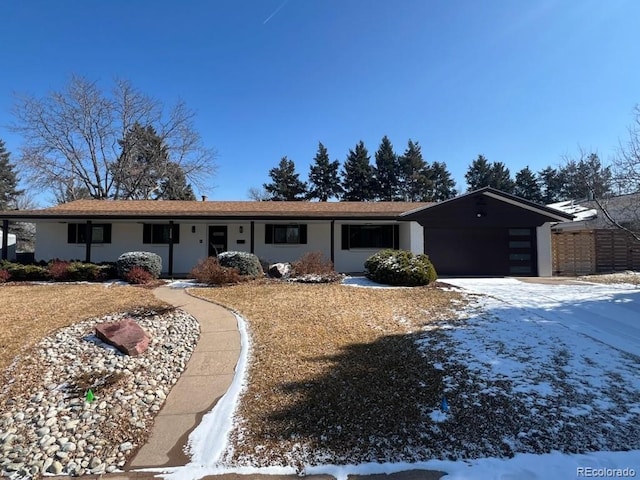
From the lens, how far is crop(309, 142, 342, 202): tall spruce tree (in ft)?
124

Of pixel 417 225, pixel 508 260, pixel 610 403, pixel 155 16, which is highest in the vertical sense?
pixel 155 16

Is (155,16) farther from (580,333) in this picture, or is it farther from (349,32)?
(580,333)

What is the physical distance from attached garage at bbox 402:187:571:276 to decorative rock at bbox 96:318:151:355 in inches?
444

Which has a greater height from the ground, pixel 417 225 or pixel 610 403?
pixel 417 225

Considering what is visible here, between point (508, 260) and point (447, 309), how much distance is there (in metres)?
8.67

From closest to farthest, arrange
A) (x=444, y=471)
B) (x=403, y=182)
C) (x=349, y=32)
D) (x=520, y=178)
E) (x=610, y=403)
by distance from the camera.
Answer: (x=444, y=471), (x=610, y=403), (x=349, y=32), (x=403, y=182), (x=520, y=178)

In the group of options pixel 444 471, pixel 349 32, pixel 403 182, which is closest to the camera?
pixel 444 471

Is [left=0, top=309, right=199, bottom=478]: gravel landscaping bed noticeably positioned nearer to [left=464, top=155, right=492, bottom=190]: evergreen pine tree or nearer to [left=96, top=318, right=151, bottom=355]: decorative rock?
[left=96, top=318, right=151, bottom=355]: decorative rock

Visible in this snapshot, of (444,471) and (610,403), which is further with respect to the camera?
(610,403)

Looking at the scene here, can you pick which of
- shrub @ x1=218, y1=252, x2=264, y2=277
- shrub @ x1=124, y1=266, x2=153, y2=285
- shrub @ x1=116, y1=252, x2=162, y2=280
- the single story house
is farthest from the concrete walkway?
the single story house

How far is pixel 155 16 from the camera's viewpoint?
11008 millimetres

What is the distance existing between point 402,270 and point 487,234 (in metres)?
5.74

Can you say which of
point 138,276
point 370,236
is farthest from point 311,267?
point 138,276

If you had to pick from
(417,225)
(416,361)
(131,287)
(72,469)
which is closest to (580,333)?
(416,361)
